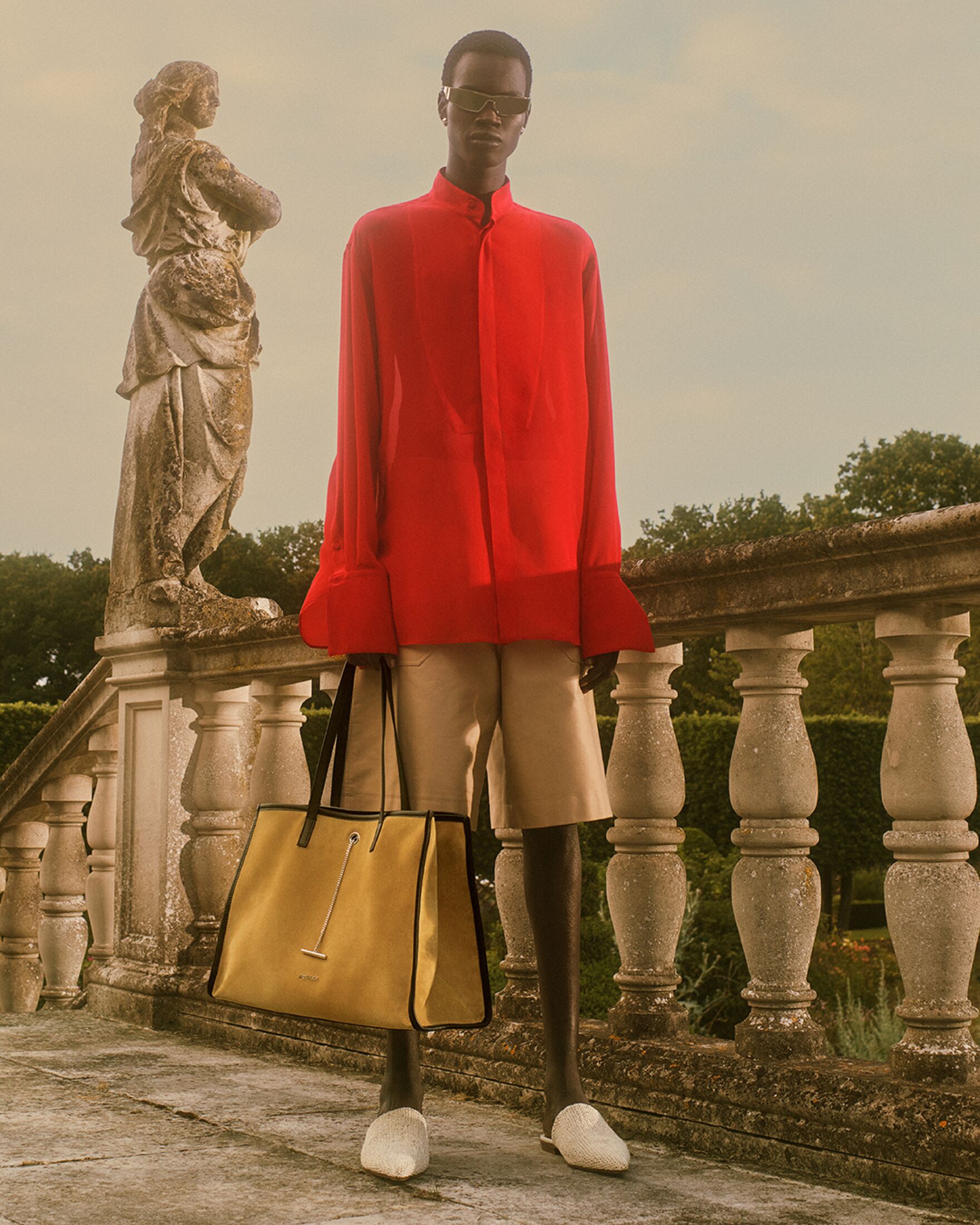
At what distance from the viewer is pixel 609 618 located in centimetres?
277

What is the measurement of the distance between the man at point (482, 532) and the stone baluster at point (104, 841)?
308cm

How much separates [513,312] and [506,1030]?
1709mm

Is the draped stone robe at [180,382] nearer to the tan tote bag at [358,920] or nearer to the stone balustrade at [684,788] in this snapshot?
the stone balustrade at [684,788]

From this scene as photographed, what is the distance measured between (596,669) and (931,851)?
2.35 ft

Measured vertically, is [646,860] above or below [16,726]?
below

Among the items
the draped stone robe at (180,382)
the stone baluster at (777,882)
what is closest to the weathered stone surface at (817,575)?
the stone baluster at (777,882)

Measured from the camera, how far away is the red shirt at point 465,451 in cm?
272

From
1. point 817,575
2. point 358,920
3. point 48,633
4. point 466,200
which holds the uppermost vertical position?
point 48,633

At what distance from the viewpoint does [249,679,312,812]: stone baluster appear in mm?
4469

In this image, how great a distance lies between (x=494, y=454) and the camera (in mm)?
2744

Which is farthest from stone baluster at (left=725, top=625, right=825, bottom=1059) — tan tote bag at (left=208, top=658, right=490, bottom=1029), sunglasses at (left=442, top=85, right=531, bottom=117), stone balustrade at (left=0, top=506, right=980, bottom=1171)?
sunglasses at (left=442, top=85, right=531, bottom=117)

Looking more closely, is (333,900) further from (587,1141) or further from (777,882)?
(777,882)

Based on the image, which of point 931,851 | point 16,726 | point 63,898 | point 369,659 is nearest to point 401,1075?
point 369,659

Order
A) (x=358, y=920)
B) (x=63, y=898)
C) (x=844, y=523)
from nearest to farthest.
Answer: (x=358, y=920) < (x=63, y=898) < (x=844, y=523)
